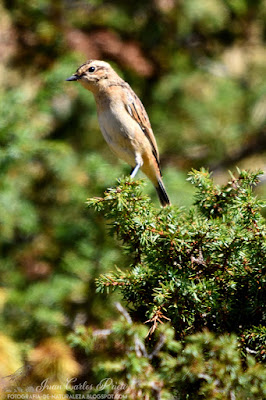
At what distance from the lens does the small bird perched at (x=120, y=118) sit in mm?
4590

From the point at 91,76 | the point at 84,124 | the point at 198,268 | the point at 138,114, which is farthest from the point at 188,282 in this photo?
the point at 84,124

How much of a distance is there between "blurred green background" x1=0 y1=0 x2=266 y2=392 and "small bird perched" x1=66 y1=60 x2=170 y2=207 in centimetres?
74

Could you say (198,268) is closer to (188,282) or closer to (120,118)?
(188,282)

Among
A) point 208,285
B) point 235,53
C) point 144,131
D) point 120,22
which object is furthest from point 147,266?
point 235,53

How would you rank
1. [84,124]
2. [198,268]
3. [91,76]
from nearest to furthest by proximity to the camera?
[198,268] → [91,76] → [84,124]

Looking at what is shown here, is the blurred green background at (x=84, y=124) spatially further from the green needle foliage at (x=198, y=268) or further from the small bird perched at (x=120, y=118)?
the green needle foliage at (x=198, y=268)

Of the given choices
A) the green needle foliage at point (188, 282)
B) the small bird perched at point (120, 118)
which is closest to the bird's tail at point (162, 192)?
the small bird perched at point (120, 118)

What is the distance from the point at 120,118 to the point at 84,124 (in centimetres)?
305

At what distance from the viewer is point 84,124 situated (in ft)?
24.8

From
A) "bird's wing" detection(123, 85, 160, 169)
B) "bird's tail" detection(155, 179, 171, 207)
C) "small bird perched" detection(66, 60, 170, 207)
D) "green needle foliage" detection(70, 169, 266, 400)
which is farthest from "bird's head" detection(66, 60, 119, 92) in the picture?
"green needle foliage" detection(70, 169, 266, 400)

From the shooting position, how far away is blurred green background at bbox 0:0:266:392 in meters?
5.68

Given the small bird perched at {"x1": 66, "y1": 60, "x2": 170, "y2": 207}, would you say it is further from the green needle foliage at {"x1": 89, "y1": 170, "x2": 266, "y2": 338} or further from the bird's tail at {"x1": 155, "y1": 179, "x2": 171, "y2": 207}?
the green needle foliage at {"x1": 89, "y1": 170, "x2": 266, "y2": 338}

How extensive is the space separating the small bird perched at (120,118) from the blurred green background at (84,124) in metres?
0.74

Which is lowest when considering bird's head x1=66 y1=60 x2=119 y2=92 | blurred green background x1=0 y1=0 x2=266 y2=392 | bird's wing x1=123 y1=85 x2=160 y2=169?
blurred green background x1=0 y1=0 x2=266 y2=392
